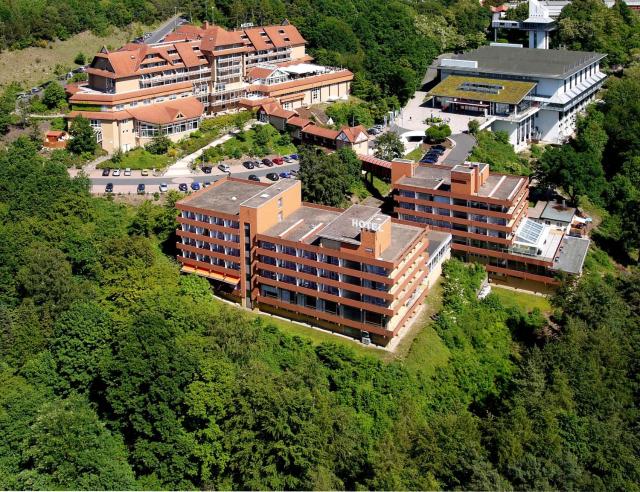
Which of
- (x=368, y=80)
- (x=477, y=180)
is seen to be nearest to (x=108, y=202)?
(x=477, y=180)

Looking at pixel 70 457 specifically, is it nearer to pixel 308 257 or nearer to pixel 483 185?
pixel 308 257

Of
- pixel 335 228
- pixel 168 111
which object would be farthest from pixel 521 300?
pixel 168 111

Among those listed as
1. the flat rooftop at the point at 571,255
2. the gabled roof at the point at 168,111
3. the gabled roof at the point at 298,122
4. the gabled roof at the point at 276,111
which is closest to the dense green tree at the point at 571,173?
the flat rooftop at the point at 571,255

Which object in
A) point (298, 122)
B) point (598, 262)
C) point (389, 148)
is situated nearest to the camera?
point (598, 262)

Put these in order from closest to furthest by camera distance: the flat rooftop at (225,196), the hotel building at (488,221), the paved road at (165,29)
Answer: the flat rooftop at (225,196) → the hotel building at (488,221) → the paved road at (165,29)

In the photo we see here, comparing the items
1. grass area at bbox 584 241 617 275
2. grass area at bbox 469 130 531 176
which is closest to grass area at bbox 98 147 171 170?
grass area at bbox 469 130 531 176

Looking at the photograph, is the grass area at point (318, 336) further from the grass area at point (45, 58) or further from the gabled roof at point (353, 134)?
the grass area at point (45, 58)
